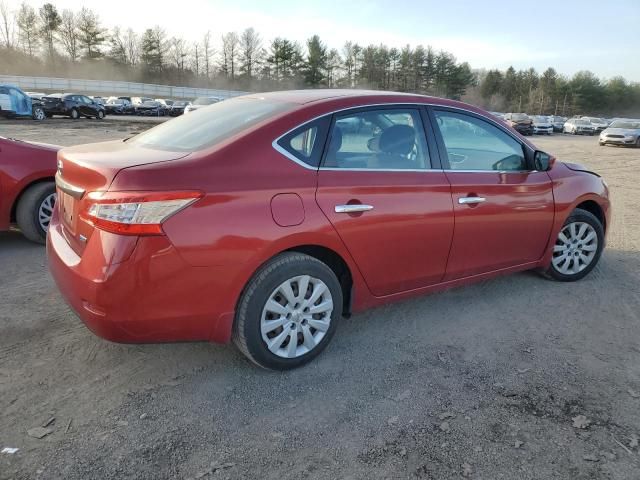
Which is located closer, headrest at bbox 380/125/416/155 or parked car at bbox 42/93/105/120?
headrest at bbox 380/125/416/155

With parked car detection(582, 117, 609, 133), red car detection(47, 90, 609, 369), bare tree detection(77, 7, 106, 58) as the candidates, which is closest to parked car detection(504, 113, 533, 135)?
parked car detection(582, 117, 609, 133)

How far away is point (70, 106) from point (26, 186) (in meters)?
29.4

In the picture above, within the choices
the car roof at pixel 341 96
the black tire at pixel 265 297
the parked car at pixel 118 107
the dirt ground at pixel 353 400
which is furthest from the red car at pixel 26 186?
the parked car at pixel 118 107

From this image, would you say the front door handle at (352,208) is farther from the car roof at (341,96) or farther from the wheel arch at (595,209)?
the wheel arch at (595,209)

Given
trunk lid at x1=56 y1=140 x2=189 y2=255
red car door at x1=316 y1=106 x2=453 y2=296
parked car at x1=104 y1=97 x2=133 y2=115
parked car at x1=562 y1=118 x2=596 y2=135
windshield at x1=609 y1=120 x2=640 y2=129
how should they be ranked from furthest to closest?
parked car at x1=562 y1=118 x2=596 y2=135 < parked car at x1=104 y1=97 x2=133 y2=115 < windshield at x1=609 y1=120 x2=640 y2=129 < red car door at x1=316 y1=106 x2=453 y2=296 < trunk lid at x1=56 y1=140 x2=189 y2=255

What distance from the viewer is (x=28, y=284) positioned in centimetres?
440

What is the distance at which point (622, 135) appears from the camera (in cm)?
2561

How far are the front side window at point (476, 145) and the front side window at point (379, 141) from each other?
0.25m

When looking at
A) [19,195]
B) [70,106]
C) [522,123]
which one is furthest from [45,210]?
[522,123]

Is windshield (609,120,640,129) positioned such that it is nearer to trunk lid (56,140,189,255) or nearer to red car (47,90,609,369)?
red car (47,90,609,369)

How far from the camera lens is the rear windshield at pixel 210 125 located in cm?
305

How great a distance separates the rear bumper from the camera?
2.54 m

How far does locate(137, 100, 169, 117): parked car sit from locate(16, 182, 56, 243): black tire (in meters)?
39.2

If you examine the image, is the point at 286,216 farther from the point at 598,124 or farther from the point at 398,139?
the point at 598,124
